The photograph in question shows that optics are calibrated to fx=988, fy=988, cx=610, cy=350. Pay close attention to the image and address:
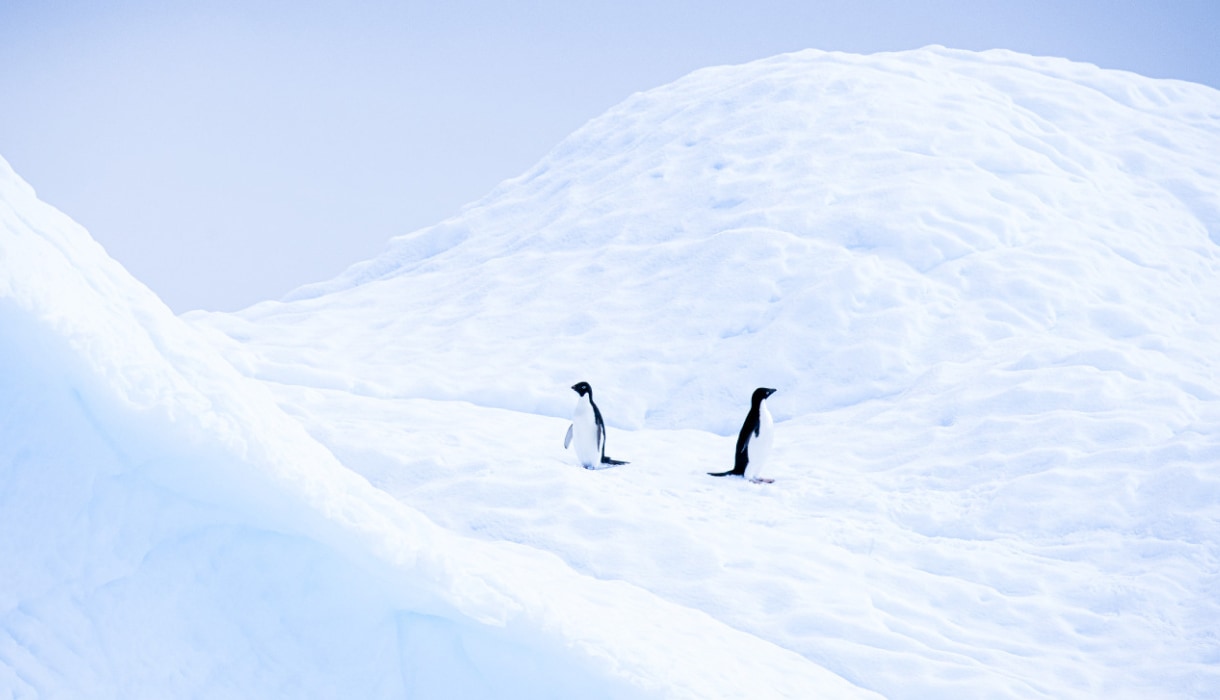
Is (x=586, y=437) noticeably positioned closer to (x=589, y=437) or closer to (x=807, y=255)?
(x=589, y=437)

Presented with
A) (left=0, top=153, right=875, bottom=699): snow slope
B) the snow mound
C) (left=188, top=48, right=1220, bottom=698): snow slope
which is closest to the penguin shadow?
(left=188, top=48, right=1220, bottom=698): snow slope

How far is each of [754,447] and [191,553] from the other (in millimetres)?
5835

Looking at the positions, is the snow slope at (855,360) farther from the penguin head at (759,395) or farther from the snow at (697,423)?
the penguin head at (759,395)

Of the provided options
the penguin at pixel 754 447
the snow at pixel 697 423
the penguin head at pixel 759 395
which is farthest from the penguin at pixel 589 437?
the penguin head at pixel 759 395

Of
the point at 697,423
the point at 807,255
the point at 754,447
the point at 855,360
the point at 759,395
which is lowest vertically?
the point at 754,447

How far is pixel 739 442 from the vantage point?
7941mm

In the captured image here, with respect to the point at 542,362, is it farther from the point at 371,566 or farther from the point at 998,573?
the point at 371,566

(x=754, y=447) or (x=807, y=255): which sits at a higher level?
(x=807, y=255)

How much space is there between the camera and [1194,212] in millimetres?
14461

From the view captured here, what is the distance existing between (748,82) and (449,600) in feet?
56.4

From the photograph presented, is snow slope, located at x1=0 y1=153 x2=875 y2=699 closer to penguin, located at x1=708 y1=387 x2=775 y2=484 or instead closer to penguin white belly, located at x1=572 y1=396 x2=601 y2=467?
penguin, located at x1=708 y1=387 x2=775 y2=484

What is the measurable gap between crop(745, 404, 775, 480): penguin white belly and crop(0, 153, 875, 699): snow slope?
494cm

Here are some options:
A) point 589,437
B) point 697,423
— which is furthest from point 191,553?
point 697,423

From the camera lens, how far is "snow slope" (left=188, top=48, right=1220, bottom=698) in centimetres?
561
